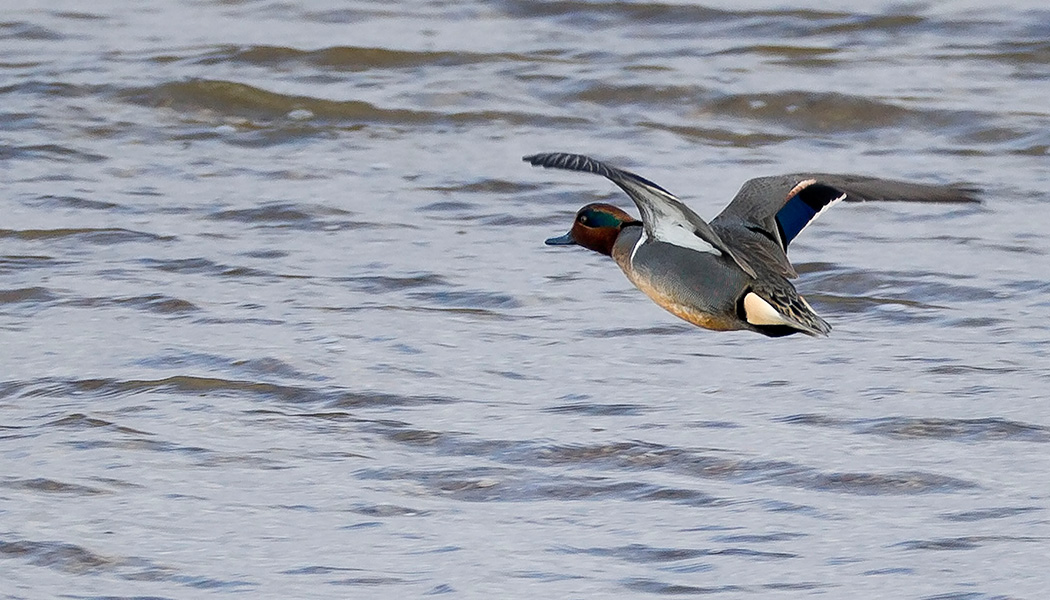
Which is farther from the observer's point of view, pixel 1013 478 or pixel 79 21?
pixel 79 21

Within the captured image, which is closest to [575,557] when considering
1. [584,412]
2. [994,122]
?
[584,412]

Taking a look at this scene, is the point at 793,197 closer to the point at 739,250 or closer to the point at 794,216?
the point at 794,216

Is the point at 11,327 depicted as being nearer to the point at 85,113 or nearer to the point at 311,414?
the point at 311,414

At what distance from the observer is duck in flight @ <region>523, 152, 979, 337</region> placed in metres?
4.67

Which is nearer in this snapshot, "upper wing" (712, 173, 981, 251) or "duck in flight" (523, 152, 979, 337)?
"duck in flight" (523, 152, 979, 337)

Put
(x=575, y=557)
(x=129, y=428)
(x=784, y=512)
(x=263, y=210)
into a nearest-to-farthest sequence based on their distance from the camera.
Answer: (x=575, y=557), (x=784, y=512), (x=129, y=428), (x=263, y=210)

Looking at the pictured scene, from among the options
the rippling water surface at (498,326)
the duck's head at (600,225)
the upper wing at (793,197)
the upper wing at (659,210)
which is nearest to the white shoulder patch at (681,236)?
the upper wing at (659,210)

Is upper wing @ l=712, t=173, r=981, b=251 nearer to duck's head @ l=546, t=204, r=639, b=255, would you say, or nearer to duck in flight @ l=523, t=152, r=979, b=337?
duck in flight @ l=523, t=152, r=979, b=337

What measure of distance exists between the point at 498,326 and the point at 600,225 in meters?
1.67

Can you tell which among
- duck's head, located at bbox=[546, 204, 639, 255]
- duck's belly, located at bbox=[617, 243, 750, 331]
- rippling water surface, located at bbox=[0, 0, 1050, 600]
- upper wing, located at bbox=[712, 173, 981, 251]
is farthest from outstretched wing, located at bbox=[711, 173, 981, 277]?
rippling water surface, located at bbox=[0, 0, 1050, 600]

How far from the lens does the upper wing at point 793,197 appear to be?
195 inches

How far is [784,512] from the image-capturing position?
506cm

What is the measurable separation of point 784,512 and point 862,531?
239 mm

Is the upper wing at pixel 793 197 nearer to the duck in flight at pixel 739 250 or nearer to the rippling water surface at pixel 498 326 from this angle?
the duck in flight at pixel 739 250
